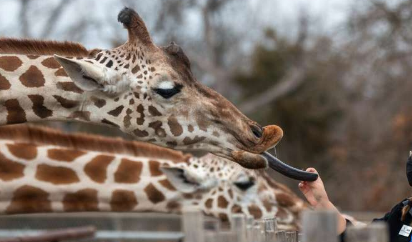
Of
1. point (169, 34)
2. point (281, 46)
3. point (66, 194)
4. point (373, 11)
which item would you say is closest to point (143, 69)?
point (66, 194)

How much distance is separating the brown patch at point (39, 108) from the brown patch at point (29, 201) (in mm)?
A: 1149

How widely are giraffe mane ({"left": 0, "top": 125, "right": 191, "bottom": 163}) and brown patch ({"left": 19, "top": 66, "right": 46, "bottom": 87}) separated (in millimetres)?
1277

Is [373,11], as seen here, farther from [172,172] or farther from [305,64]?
[172,172]

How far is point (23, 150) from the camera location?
6438 millimetres

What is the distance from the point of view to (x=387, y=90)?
1872cm

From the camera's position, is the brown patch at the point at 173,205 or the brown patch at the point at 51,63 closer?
the brown patch at the point at 51,63

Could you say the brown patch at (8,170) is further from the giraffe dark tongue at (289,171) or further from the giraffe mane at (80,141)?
the giraffe dark tongue at (289,171)

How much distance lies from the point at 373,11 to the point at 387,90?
210 centimetres

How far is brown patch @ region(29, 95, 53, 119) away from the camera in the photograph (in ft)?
17.2

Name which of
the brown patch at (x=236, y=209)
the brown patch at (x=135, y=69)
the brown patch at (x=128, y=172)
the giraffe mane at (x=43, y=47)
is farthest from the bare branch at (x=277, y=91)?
the brown patch at (x=135, y=69)

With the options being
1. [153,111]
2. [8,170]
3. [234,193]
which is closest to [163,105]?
[153,111]

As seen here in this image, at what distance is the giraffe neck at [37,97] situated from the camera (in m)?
5.23

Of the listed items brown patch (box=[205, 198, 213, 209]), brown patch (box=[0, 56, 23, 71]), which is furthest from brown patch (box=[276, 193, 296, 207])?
brown patch (box=[0, 56, 23, 71])

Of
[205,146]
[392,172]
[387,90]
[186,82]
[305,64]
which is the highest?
[305,64]
